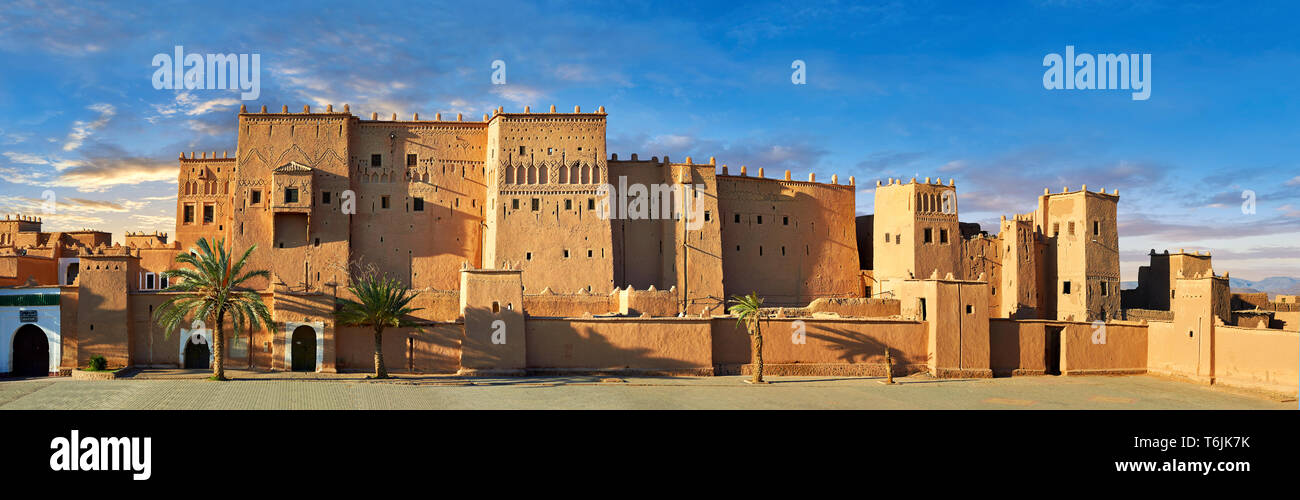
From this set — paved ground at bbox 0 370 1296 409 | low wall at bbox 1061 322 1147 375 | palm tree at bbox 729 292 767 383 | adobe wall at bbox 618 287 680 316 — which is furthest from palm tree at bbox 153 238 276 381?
low wall at bbox 1061 322 1147 375

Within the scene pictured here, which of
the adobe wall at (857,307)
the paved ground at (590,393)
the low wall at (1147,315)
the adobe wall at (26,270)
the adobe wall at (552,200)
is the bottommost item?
the paved ground at (590,393)

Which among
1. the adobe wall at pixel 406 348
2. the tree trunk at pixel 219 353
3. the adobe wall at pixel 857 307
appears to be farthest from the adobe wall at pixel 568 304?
the tree trunk at pixel 219 353

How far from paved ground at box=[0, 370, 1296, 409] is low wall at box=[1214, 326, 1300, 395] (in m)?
0.84

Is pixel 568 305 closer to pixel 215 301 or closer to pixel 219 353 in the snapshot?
pixel 215 301

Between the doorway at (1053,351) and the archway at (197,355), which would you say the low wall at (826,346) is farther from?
the archway at (197,355)

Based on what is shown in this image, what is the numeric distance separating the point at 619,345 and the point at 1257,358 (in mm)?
20300

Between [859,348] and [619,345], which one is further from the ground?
[619,345]

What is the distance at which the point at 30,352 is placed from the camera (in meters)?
29.0

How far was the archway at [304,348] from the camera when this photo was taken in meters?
28.8

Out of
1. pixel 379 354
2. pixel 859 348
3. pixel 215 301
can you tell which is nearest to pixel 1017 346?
pixel 859 348

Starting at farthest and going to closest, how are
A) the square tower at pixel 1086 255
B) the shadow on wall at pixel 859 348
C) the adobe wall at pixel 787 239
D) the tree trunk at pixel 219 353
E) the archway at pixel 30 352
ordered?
the adobe wall at pixel 787 239
the square tower at pixel 1086 255
the shadow on wall at pixel 859 348
the archway at pixel 30 352
the tree trunk at pixel 219 353

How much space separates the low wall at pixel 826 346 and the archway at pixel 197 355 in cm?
1656

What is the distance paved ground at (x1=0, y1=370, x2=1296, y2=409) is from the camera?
22812 millimetres

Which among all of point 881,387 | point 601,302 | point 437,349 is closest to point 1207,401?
point 881,387
